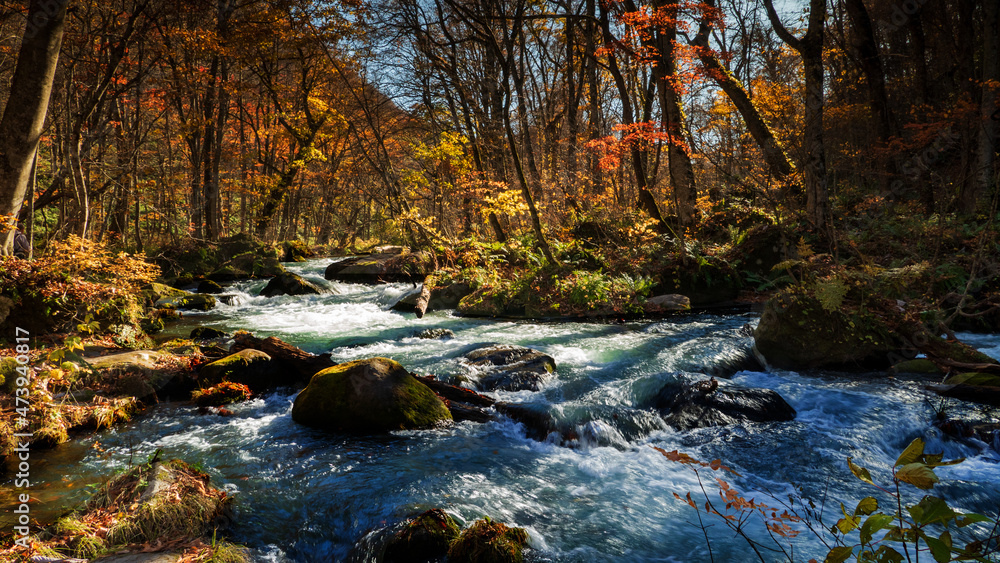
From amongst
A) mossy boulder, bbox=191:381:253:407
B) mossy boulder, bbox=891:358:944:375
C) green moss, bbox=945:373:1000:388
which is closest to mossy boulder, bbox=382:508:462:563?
mossy boulder, bbox=191:381:253:407

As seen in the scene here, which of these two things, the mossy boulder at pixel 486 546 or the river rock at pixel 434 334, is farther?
the river rock at pixel 434 334

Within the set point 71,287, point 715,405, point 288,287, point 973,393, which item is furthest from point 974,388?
point 288,287

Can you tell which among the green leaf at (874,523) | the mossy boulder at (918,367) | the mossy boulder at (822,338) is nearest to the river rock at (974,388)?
the mossy boulder at (918,367)

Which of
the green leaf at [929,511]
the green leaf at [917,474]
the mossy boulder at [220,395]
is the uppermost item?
the green leaf at [917,474]

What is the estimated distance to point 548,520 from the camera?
12.5ft

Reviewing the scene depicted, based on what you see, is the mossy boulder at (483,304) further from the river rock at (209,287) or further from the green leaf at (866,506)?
the green leaf at (866,506)

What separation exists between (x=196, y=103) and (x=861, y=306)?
23.1 meters

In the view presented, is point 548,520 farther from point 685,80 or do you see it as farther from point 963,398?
point 685,80

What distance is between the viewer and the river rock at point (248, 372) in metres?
6.53

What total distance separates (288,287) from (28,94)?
8171 millimetres

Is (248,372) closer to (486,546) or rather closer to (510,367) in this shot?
(510,367)

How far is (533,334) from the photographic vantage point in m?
9.56

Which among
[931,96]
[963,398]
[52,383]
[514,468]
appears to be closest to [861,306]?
[963,398]

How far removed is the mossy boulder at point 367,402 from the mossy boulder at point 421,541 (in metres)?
2.08
